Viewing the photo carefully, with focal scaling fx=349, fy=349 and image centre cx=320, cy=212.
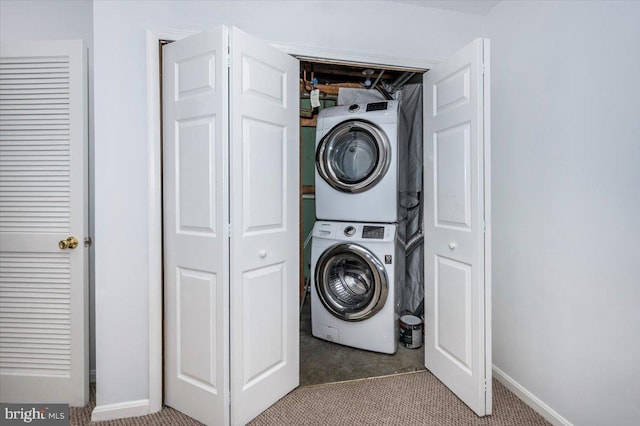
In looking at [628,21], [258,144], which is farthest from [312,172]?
[628,21]

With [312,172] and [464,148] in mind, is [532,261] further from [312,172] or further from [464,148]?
[312,172]

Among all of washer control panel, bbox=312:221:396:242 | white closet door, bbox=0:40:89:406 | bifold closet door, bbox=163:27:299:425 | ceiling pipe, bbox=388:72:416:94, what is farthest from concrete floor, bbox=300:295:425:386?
ceiling pipe, bbox=388:72:416:94

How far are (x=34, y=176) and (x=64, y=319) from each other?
0.81 meters

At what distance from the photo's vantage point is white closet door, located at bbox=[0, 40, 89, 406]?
6.29 feet

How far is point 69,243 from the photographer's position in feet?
6.28

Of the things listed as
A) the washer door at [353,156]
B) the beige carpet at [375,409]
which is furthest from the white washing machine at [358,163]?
the beige carpet at [375,409]

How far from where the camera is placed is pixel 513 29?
2.04m

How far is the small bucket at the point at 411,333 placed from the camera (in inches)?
107

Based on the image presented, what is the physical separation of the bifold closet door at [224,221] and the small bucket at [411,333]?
1.19 metres

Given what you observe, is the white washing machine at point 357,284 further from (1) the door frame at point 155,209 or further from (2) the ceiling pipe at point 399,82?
(2) the ceiling pipe at point 399,82

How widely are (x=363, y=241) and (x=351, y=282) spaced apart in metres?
0.40

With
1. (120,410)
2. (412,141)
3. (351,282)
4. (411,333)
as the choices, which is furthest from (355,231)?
(120,410)

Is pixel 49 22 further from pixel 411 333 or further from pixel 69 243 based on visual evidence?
pixel 411 333

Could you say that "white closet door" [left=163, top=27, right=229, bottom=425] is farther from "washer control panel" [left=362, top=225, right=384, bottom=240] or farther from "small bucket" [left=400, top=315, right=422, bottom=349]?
"small bucket" [left=400, top=315, right=422, bottom=349]
